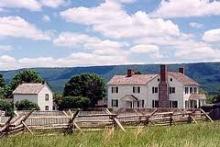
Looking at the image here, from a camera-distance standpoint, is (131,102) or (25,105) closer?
(25,105)

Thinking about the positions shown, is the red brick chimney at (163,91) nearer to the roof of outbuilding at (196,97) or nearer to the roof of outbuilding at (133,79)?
the roof of outbuilding at (133,79)

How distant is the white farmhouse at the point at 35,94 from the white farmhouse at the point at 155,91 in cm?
1131

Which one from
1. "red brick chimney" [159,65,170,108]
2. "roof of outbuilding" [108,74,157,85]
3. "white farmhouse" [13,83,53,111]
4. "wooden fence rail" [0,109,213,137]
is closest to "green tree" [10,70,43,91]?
"white farmhouse" [13,83,53,111]

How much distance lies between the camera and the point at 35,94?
9588 centimetres

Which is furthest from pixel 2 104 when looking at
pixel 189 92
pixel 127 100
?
pixel 189 92

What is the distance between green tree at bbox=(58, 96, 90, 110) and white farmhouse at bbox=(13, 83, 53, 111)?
3097 millimetres

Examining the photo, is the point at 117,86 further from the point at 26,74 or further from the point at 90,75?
the point at 26,74

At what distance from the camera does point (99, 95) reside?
10344 centimetres

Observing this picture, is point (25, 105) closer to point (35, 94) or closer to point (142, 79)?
point (35, 94)

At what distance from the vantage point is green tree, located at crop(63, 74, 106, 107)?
A: 337 ft

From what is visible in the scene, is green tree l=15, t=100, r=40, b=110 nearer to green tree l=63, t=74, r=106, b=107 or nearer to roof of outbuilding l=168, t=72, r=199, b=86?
green tree l=63, t=74, r=106, b=107

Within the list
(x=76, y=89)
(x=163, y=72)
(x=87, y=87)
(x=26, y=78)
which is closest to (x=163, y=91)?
(x=163, y=72)

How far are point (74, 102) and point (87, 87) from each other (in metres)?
11.4

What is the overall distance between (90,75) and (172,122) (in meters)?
67.3
